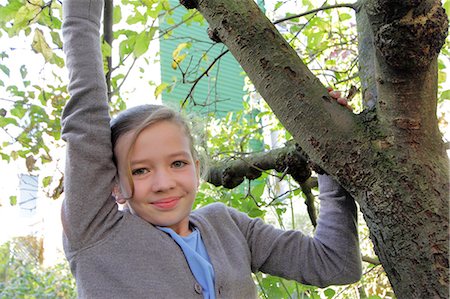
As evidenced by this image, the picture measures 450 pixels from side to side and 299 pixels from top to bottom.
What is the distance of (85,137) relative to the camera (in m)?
1.03

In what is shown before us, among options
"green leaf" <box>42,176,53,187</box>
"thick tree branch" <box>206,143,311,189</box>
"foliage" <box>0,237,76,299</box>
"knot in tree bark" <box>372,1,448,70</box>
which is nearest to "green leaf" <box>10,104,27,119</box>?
"green leaf" <box>42,176,53,187</box>

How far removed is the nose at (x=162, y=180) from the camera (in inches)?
42.1

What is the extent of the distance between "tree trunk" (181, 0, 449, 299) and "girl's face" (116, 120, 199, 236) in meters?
0.30

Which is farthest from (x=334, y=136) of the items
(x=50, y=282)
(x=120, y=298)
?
(x=50, y=282)

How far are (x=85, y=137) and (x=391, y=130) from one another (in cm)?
60

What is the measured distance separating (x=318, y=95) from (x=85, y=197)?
51cm

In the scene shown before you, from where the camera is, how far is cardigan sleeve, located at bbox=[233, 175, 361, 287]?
114cm

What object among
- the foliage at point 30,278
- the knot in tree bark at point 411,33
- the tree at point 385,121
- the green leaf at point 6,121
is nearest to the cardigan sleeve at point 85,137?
the tree at point 385,121

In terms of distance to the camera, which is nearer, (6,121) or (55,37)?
(55,37)

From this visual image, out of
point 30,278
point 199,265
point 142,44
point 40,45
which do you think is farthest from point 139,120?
point 30,278

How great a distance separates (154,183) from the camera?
1.07 metres

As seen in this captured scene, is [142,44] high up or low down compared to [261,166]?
up

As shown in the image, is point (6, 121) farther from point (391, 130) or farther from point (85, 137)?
point (391, 130)

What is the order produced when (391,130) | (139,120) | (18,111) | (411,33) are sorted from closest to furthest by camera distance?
(411,33), (391,130), (139,120), (18,111)
